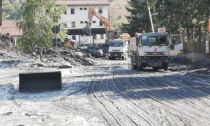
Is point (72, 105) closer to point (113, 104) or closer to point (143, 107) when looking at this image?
point (113, 104)

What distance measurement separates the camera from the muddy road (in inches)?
497

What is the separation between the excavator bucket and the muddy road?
1.49 feet

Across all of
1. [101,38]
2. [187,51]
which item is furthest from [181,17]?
[101,38]

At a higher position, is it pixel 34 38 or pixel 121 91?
pixel 34 38

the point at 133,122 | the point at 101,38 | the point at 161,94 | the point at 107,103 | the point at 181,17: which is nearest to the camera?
the point at 133,122

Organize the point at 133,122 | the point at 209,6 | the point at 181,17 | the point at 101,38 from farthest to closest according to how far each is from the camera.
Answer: the point at 101,38 → the point at 181,17 → the point at 209,6 → the point at 133,122

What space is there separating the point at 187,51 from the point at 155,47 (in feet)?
63.1

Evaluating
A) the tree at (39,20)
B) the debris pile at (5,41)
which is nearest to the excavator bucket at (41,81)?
the tree at (39,20)

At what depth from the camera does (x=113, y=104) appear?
15836 millimetres

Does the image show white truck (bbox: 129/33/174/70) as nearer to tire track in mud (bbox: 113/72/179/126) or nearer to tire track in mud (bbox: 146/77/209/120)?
tire track in mud (bbox: 113/72/179/126)

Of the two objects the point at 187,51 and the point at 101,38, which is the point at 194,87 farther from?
the point at 101,38

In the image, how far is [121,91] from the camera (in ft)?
64.6

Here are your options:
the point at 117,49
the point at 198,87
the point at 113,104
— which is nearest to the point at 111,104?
the point at 113,104

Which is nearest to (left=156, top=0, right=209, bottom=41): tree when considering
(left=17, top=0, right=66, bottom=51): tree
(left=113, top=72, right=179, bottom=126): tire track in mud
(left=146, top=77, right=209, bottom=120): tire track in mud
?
(left=17, top=0, right=66, bottom=51): tree
